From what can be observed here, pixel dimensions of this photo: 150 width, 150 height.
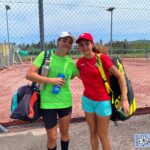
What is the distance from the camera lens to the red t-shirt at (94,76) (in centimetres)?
363

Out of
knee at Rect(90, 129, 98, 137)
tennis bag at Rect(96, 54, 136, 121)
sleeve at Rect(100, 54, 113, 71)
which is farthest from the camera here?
knee at Rect(90, 129, 98, 137)

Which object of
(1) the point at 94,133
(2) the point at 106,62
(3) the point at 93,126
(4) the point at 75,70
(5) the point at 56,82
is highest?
(2) the point at 106,62

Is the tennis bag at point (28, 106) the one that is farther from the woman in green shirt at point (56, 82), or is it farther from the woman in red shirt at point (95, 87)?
the woman in red shirt at point (95, 87)

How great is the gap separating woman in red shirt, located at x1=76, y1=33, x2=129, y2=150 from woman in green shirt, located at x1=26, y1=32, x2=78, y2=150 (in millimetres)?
150

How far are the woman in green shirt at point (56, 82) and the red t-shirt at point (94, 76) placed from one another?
0.63ft

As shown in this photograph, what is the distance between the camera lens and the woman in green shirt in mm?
3682

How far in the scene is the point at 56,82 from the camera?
367 centimetres

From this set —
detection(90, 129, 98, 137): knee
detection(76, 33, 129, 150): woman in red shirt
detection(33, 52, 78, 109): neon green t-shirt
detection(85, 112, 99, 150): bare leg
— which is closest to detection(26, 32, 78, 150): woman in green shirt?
detection(33, 52, 78, 109): neon green t-shirt

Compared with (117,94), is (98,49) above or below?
above

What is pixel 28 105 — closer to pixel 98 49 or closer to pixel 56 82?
pixel 56 82

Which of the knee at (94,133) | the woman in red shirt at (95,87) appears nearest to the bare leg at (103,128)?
the woman in red shirt at (95,87)

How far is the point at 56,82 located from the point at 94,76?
0.44m

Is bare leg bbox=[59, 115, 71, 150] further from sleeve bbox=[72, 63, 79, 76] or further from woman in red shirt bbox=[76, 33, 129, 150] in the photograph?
sleeve bbox=[72, 63, 79, 76]

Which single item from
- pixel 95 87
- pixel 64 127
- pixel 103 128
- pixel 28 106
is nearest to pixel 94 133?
pixel 103 128
